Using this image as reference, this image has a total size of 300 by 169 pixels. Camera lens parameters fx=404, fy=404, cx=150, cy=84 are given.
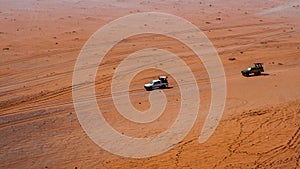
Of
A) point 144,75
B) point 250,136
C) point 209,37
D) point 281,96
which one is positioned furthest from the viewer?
point 209,37

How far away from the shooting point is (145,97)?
2734 cm

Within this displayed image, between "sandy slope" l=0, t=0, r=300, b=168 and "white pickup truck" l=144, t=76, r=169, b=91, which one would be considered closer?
"sandy slope" l=0, t=0, r=300, b=168

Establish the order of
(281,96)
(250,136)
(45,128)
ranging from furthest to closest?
1. (281,96)
2. (45,128)
3. (250,136)

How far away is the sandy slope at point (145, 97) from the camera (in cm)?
1902

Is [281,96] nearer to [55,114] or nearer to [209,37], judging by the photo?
[55,114]

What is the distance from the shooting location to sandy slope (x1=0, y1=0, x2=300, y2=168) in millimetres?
19016

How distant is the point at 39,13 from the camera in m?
62.5

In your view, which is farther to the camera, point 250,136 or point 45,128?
point 45,128

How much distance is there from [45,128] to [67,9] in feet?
154

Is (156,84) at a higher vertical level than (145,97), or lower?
higher

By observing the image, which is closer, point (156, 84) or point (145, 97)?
point (145, 97)

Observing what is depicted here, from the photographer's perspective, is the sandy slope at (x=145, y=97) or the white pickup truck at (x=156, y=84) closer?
the sandy slope at (x=145, y=97)

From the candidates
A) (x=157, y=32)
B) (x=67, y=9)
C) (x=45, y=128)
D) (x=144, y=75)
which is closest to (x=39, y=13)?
(x=67, y=9)

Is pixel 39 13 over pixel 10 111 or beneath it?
over
